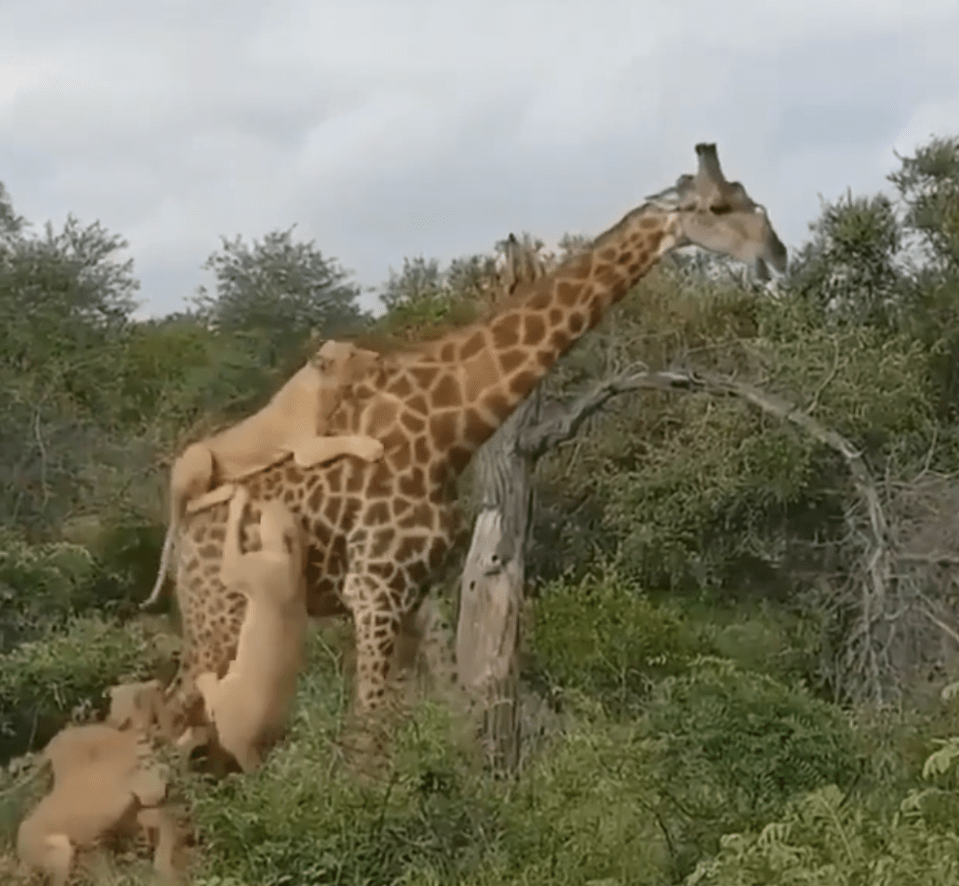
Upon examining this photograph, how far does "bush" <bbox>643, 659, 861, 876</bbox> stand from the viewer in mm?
4398

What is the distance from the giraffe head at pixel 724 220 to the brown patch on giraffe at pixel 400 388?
922mm

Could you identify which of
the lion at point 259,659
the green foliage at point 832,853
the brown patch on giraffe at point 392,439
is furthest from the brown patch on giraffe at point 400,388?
the green foliage at point 832,853

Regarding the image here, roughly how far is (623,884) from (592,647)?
167 inches

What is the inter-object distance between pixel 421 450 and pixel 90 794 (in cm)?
123

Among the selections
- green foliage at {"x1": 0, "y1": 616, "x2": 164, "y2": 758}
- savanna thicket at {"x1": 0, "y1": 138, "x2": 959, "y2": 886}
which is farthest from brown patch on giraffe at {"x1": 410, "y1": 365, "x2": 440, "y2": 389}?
green foliage at {"x1": 0, "y1": 616, "x2": 164, "y2": 758}

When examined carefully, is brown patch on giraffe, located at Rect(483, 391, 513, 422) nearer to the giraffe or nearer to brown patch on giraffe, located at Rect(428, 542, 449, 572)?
the giraffe

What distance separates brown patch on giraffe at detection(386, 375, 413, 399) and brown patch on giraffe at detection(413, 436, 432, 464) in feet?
0.46

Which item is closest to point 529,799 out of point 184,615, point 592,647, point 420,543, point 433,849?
point 433,849

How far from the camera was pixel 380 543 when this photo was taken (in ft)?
14.8

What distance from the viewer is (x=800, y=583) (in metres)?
9.88

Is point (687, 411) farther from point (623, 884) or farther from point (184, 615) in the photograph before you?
point (623, 884)

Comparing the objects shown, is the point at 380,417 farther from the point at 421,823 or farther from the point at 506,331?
the point at 421,823

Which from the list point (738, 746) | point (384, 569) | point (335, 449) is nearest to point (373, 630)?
point (384, 569)

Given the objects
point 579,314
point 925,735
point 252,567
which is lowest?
point 925,735
